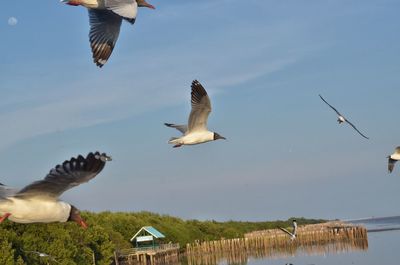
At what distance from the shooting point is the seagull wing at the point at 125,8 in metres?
14.9

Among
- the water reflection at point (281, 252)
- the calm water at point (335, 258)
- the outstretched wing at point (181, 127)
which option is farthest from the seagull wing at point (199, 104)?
the water reflection at point (281, 252)

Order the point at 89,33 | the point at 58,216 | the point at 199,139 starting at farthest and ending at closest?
the point at 199,139, the point at 89,33, the point at 58,216

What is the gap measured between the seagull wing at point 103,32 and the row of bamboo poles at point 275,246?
50066 mm

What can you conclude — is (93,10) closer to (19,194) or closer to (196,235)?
(19,194)

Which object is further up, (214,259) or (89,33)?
(89,33)

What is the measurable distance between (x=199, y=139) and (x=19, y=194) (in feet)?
32.4

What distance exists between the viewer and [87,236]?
44312 millimetres

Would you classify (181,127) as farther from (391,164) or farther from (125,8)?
(391,164)

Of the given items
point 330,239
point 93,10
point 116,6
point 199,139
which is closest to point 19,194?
point 116,6

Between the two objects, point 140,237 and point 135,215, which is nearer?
point 140,237

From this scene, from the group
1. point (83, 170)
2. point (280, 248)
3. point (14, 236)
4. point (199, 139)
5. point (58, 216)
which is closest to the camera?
point (83, 170)

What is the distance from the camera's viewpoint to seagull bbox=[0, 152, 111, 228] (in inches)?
406

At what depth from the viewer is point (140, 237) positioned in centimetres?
6212

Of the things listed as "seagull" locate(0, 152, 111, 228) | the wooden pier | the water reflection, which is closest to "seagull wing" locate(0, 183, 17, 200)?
"seagull" locate(0, 152, 111, 228)
